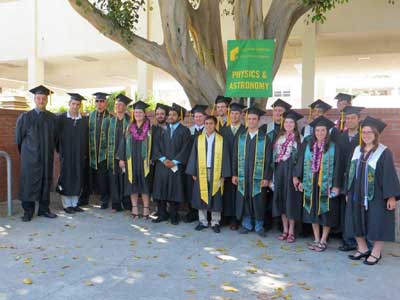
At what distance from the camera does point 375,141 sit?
4961 millimetres

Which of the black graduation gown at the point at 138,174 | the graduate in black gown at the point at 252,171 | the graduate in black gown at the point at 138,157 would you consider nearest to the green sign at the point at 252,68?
the graduate in black gown at the point at 252,171

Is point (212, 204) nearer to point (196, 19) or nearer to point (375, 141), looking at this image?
point (375, 141)

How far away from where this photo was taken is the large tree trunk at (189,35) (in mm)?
7328

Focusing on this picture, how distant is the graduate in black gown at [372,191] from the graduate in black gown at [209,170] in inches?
70.7

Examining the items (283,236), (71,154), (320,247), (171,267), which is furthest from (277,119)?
(71,154)

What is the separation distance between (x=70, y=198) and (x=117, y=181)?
855 millimetres

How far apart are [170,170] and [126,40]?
2577 mm

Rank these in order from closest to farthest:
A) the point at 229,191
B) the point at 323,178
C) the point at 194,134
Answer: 1. the point at 323,178
2. the point at 229,191
3. the point at 194,134

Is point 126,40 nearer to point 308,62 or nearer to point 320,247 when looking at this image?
point 320,247

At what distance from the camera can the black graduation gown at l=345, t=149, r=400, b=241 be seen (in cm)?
484

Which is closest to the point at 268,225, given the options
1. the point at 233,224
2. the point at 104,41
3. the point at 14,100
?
the point at 233,224

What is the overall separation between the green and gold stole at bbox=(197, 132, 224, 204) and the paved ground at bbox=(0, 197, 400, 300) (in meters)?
0.59

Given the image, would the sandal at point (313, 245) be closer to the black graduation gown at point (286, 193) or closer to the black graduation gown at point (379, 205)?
the black graduation gown at point (286, 193)

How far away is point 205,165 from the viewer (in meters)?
6.33
